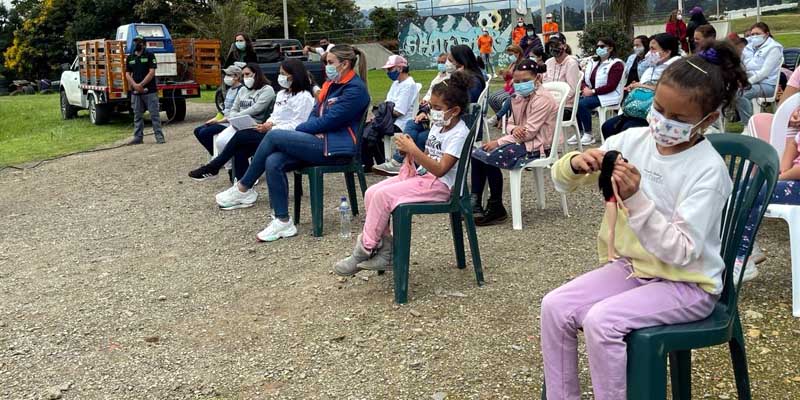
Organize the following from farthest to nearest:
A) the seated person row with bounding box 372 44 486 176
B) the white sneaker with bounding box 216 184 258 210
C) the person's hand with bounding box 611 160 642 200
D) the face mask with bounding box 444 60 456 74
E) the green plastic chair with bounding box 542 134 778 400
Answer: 1. the face mask with bounding box 444 60 456 74
2. the seated person row with bounding box 372 44 486 176
3. the white sneaker with bounding box 216 184 258 210
4. the green plastic chair with bounding box 542 134 778 400
5. the person's hand with bounding box 611 160 642 200

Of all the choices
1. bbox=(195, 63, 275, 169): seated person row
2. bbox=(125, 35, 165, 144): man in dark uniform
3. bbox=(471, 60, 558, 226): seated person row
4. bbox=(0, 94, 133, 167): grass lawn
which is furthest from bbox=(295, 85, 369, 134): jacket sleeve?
bbox=(125, 35, 165, 144): man in dark uniform

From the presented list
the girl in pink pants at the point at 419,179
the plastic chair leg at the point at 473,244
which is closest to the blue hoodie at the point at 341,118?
the girl in pink pants at the point at 419,179

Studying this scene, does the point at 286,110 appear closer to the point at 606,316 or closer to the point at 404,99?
the point at 404,99

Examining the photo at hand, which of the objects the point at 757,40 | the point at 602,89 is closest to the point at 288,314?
the point at 602,89

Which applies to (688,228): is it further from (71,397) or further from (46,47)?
(46,47)

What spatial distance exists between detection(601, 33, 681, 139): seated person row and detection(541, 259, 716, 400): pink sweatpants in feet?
13.3

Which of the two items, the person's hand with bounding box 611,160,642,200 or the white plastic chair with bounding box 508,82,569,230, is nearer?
the person's hand with bounding box 611,160,642,200

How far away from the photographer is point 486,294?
4504 millimetres

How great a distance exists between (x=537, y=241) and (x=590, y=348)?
326 cm

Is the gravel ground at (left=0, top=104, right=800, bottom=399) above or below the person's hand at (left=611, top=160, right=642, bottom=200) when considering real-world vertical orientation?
below

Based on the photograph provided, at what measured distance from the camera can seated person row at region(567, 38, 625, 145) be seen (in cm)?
993

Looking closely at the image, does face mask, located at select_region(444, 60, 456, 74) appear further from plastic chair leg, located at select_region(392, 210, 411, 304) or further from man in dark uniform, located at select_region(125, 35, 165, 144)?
man in dark uniform, located at select_region(125, 35, 165, 144)

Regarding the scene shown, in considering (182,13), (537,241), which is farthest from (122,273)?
(182,13)

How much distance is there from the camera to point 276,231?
6.08 m
